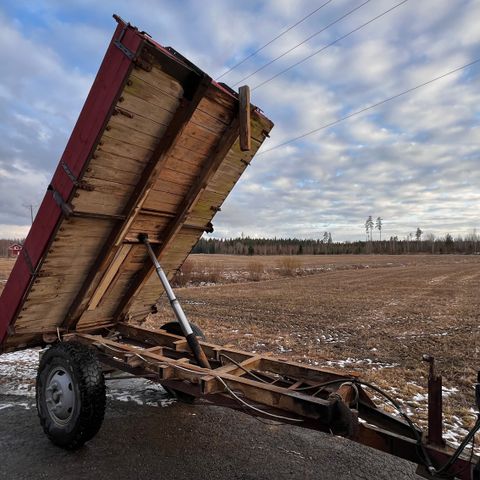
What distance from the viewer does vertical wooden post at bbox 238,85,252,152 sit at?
3752mm

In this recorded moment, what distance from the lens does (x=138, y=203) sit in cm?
403

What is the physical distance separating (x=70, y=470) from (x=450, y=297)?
17199 millimetres

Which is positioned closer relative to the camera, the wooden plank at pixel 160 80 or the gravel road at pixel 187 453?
the wooden plank at pixel 160 80

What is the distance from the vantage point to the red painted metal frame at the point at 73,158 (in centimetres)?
328

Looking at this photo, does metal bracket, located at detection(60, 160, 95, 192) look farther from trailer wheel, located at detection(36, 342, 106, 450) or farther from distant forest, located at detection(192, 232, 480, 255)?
distant forest, located at detection(192, 232, 480, 255)

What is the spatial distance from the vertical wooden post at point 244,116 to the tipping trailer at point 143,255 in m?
0.01

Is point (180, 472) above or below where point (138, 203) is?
below

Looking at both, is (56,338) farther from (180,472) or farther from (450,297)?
(450,297)

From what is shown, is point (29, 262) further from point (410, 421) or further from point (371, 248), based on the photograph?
point (371, 248)

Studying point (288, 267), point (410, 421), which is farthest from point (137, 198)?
point (288, 267)

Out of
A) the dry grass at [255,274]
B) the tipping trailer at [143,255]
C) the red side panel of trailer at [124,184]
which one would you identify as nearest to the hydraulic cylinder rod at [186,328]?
the tipping trailer at [143,255]

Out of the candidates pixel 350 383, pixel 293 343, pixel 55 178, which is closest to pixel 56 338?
pixel 55 178

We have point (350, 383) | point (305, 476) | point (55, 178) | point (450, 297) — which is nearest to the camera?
point (350, 383)

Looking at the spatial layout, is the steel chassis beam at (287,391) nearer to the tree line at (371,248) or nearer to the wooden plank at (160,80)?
the wooden plank at (160,80)
